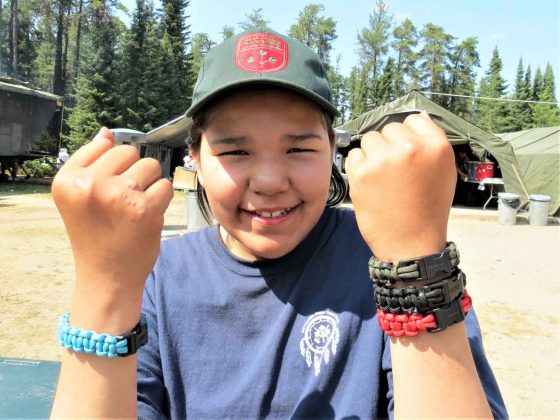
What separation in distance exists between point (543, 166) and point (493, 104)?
1774 inches

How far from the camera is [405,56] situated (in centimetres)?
4834

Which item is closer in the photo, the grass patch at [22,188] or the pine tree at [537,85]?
the grass patch at [22,188]

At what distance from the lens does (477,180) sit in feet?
50.3

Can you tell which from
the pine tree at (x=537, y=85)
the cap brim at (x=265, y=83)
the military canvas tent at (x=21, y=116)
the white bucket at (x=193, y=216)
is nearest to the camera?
the cap brim at (x=265, y=83)

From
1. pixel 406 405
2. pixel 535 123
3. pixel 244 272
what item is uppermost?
pixel 535 123

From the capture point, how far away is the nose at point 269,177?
112cm

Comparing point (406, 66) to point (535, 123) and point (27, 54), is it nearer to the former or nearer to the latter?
point (535, 123)

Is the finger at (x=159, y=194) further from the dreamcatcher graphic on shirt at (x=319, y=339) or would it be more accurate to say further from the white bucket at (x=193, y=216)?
the white bucket at (x=193, y=216)

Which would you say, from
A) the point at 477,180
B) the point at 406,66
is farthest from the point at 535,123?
the point at 477,180

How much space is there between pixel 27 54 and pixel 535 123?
173 feet

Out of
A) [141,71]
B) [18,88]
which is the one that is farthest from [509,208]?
[141,71]

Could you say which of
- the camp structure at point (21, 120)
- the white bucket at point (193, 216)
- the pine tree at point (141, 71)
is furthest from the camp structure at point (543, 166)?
the pine tree at point (141, 71)

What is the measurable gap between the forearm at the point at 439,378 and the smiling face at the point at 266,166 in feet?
1.48

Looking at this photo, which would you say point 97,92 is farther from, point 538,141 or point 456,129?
point 538,141
